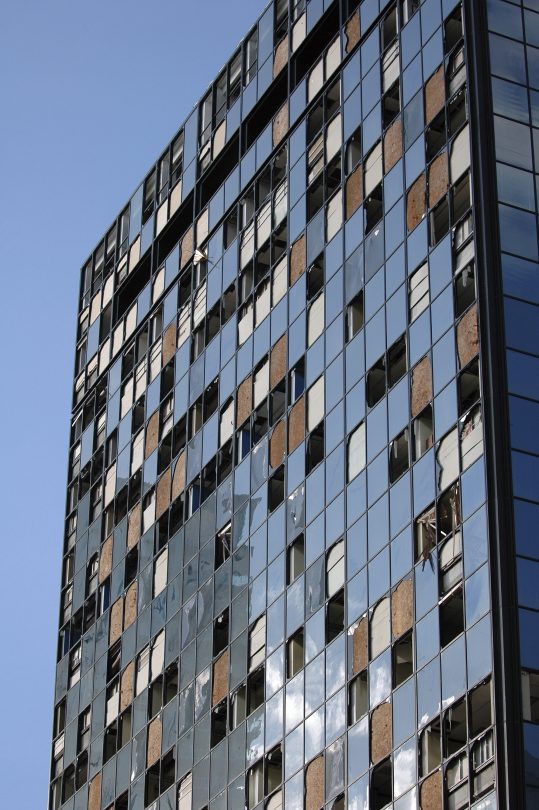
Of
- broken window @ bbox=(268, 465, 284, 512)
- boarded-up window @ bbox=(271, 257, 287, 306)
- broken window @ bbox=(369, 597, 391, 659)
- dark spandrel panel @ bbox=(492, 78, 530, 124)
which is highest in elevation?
boarded-up window @ bbox=(271, 257, 287, 306)

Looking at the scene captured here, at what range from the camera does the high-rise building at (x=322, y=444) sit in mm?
56688

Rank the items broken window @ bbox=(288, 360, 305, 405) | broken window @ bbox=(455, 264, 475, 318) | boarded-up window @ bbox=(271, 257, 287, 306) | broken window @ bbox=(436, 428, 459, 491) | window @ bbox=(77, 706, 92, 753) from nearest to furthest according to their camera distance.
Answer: broken window @ bbox=(436, 428, 459, 491)
broken window @ bbox=(455, 264, 475, 318)
broken window @ bbox=(288, 360, 305, 405)
boarded-up window @ bbox=(271, 257, 287, 306)
window @ bbox=(77, 706, 92, 753)

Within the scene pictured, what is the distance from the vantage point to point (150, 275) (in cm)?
9019

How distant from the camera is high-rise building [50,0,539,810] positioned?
2232 inches

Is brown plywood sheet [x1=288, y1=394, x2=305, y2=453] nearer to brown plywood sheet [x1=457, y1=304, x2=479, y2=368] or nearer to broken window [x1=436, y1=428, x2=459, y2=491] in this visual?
broken window [x1=436, y1=428, x2=459, y2=491]

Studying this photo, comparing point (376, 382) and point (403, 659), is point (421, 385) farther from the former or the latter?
point (403, 659)

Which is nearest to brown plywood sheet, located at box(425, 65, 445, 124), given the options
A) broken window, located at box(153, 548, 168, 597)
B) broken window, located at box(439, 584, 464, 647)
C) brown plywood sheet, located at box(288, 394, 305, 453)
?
brown plywood sheet, located at box(288, 394, 305, 453)

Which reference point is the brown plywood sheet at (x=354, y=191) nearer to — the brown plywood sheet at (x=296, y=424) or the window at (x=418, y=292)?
the brown plywood sheet at (x=296, y=424)

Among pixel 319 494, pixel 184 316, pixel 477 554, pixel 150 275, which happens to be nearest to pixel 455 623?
pixel 477 554

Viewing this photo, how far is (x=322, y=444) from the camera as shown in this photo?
68.7 metres

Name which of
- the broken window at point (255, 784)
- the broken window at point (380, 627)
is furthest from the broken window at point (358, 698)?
the broken window at point (255, 784)

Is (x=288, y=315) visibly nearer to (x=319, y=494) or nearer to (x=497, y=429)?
(x=319, y=494)

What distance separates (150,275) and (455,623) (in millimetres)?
36909

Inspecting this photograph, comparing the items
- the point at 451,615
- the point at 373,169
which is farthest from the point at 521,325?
the point at 373,169
